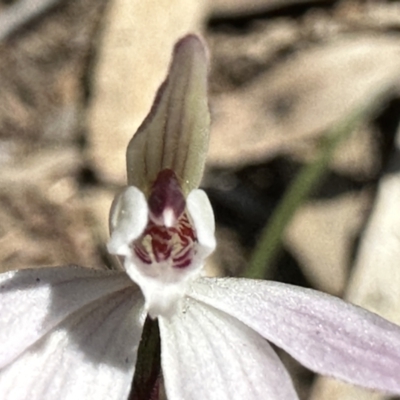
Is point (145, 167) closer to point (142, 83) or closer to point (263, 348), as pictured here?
point (263, 348)

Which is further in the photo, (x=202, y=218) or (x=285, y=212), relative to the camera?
(x=285, y=212)

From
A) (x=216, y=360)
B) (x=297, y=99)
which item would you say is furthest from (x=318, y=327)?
(x=297, y=99)

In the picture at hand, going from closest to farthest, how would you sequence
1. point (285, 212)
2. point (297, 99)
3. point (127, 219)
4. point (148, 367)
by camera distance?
point (127, 219) < point (148, 367) < point (285, 212) < point (297, 99)

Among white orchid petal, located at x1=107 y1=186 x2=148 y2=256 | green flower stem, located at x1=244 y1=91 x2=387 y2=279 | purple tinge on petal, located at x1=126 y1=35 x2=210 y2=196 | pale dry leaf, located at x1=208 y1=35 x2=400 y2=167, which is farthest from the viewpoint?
pale dry leaf, located at x1=208 y1=35 x2=400 y2=167

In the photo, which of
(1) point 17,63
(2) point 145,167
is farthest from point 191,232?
(1) point 17,63

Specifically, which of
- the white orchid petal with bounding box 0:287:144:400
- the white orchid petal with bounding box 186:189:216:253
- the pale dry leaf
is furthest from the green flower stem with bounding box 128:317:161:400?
the pale dry leaf

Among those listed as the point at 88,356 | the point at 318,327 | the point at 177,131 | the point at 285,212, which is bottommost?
the point at 285,212

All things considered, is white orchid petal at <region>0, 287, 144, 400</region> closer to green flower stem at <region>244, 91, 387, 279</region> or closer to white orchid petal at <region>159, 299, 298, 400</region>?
white orchid petal at <region>159, 299, 298, 400</region>

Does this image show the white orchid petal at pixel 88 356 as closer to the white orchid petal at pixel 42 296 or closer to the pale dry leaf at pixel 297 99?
the white orchid petal at pixel 42 296

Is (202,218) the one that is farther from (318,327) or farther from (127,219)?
(318,327)
